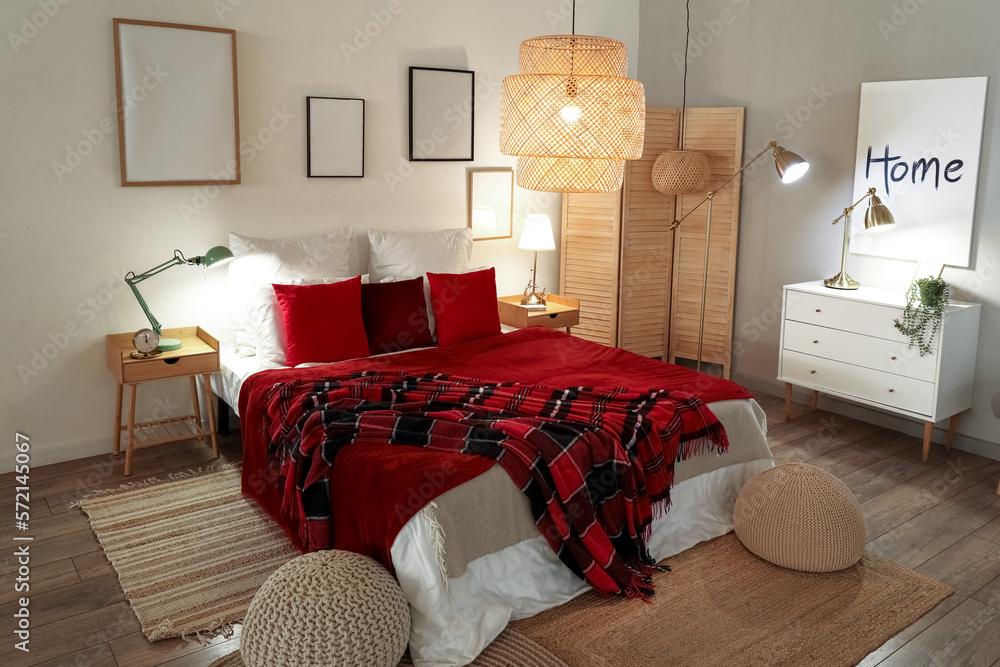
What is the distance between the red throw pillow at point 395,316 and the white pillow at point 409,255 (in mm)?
286

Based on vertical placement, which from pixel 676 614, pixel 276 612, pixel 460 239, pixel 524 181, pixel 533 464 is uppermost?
pixel 524 181

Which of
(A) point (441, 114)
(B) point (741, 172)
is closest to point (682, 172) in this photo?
(B) point (741, 172)

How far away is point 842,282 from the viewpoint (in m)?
4.45

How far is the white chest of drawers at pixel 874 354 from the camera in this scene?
3973mm

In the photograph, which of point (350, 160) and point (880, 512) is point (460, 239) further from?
point (880, 512)

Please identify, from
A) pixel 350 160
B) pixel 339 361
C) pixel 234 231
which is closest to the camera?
pixel 339 361

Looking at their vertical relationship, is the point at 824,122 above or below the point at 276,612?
above

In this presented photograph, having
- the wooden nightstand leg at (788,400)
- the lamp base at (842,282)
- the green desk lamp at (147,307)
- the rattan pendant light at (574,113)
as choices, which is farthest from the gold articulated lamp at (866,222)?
the green desk lamp at (147,307)

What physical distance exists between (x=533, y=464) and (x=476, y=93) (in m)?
2.85

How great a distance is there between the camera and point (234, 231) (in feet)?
13.8

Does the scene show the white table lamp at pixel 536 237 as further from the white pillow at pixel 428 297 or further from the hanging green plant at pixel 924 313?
the hanging green plant at pixel 924 313

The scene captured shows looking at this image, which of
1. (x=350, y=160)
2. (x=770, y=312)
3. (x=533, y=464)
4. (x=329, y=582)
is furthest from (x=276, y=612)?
(x=770, y=312)

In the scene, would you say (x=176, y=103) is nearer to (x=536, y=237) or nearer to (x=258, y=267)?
(x=258, y=267)

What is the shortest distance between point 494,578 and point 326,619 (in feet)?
2.06
